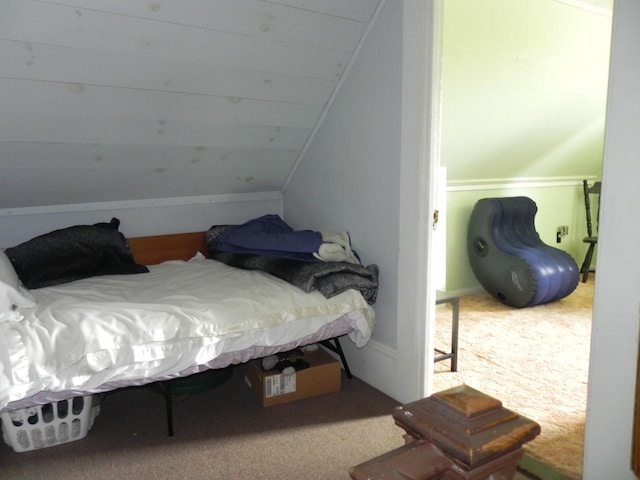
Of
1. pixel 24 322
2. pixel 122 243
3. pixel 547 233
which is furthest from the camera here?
pixel 547 233

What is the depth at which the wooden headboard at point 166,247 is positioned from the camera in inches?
119

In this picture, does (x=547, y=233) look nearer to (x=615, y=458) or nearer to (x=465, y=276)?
(x=465, y=276)

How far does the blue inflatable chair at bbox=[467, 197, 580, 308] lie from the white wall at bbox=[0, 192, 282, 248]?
5.34 ft

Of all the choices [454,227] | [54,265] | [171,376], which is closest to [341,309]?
[171,376]

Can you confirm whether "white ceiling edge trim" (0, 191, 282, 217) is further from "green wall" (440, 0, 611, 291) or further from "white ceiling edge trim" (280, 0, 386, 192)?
"green wall" (440, 0, 611, 291)

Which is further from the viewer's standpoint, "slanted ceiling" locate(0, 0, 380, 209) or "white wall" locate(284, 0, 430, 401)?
"white wall" locate(284, 0, 430, 401)

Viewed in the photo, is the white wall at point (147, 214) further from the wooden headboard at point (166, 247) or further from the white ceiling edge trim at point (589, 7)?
the white ceiling edge trim at point (589, 7)

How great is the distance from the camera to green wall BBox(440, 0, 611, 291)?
2.79 metres

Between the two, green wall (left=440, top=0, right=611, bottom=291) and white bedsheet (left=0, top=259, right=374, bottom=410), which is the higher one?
green wall (left=440, top=0, right=611, bottom=291)

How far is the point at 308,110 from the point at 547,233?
300 cm

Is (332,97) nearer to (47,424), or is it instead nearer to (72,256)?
(72,256)

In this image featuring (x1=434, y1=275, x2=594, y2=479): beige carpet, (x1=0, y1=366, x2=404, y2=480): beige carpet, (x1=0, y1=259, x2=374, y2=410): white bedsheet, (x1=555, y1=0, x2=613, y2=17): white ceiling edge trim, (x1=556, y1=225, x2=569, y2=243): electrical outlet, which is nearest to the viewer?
(x1=0, y1=259, x2=374, y2=410): white bedsheet

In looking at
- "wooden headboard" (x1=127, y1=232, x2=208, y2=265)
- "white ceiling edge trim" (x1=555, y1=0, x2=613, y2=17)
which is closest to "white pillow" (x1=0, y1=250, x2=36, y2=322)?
"wooden headboard" (x1=127, y1=232, x2=208, y2=265)

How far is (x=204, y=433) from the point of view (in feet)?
7.09
